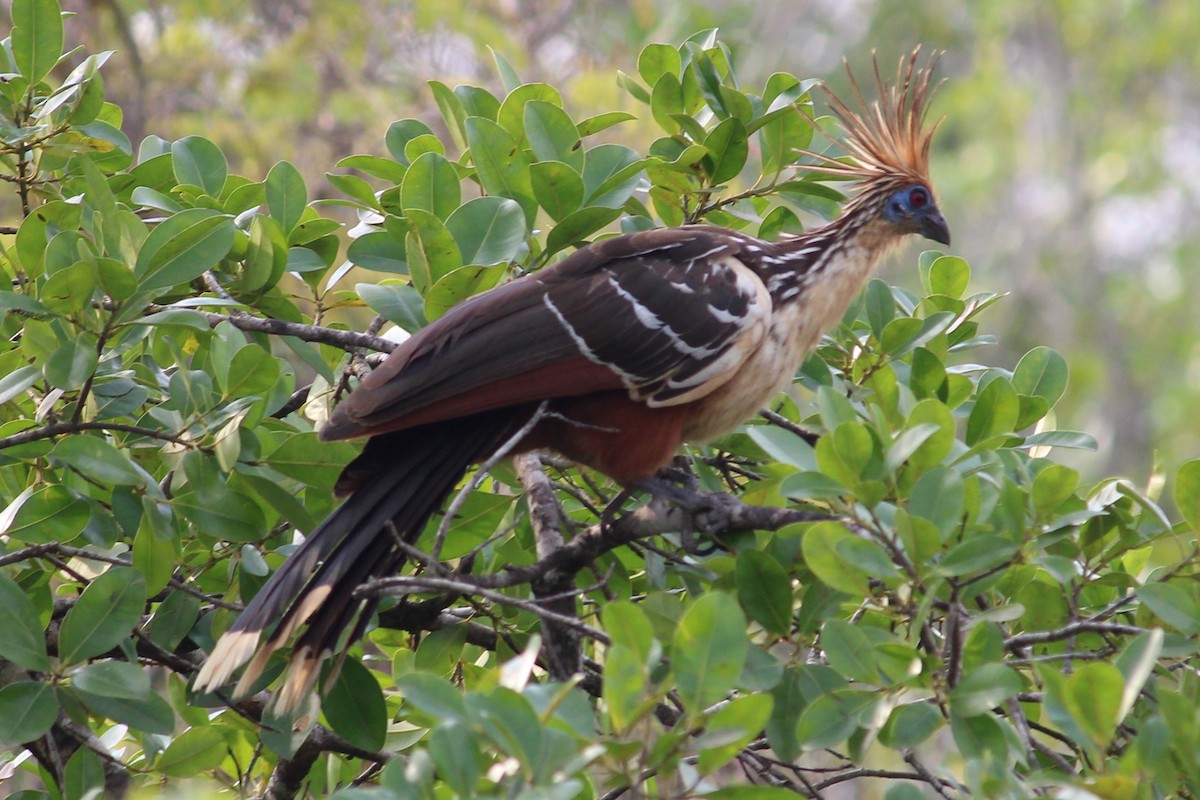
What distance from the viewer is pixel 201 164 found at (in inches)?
134

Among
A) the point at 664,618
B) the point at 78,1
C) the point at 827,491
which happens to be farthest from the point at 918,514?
the point at 78,1

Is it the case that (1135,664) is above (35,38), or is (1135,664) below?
below

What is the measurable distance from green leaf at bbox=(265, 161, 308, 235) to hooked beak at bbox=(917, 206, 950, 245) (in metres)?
1.99

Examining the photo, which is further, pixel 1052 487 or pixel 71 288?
pixel 71 288

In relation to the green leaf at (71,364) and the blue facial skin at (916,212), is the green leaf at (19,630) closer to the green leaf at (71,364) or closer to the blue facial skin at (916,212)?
the green leaf at (71,364)

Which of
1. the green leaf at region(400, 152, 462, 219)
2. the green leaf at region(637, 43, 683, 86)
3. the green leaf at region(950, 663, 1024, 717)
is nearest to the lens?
the green leaf at region(950, 663, 1024, 717)

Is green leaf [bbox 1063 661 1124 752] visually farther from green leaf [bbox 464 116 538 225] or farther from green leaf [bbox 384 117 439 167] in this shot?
green leaf [bbox 384 117 439 167]

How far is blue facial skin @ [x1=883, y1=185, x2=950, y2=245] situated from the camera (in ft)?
13.1

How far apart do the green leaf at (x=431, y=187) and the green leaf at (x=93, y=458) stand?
3.46 feet

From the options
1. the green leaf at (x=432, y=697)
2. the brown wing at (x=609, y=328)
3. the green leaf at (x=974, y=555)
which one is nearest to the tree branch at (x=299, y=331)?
the brown wing at (x=609, y=328)

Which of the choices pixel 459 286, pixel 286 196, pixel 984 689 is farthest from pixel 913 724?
pixel 286 196

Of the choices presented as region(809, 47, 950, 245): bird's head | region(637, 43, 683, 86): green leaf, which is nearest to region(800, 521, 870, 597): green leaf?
region(637, 43, 683, 86): green leaf

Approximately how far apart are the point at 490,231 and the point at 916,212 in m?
1.60

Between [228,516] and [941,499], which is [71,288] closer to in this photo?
[228,516]
